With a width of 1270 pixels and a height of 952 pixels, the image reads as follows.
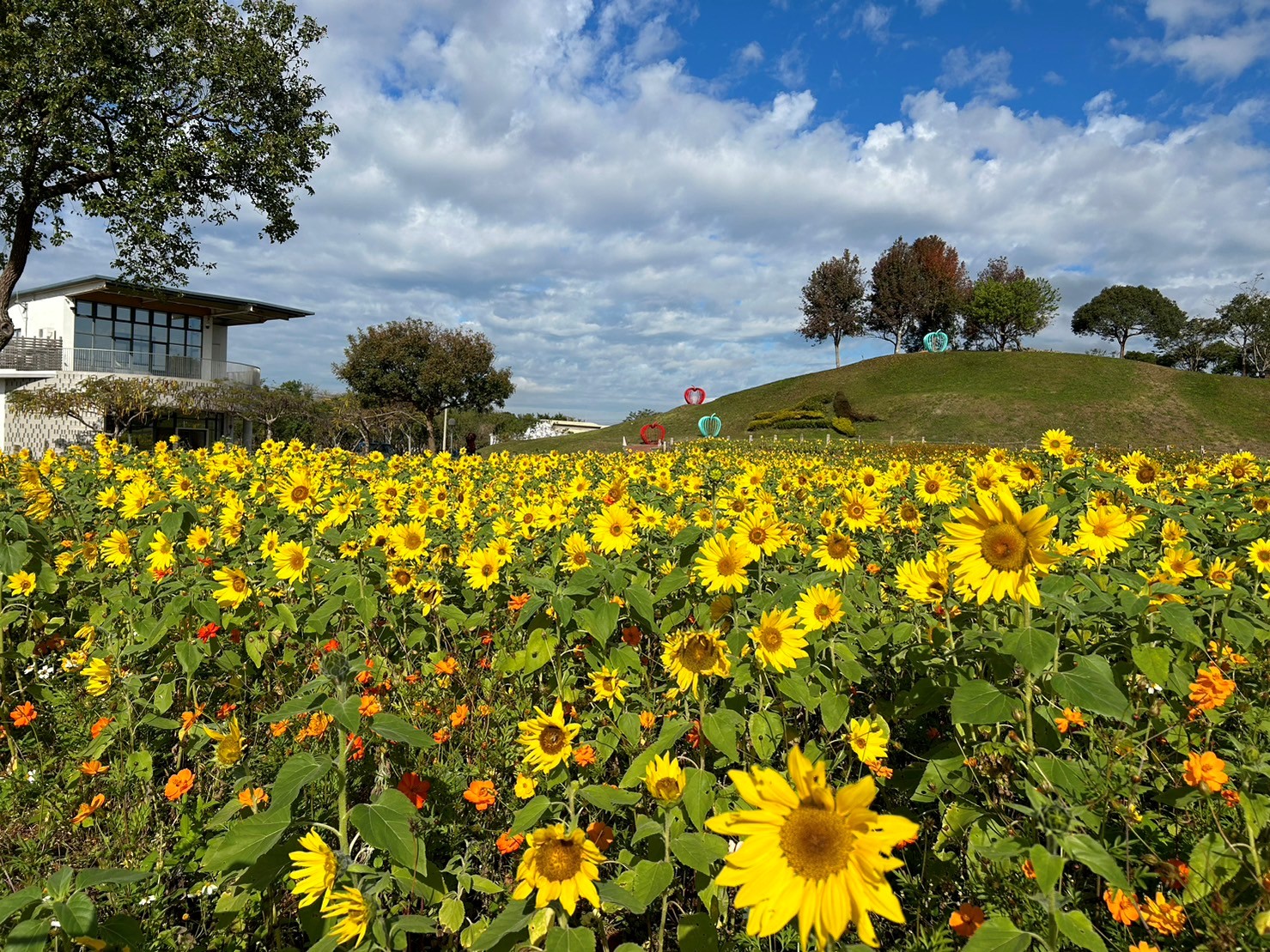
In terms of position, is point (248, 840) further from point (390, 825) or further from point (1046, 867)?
point (1046, 867)

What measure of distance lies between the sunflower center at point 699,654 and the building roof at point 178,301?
35.9 metres

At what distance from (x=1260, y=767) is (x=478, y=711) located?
106 inches

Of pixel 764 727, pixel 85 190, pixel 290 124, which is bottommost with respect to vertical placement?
pixel 764 727

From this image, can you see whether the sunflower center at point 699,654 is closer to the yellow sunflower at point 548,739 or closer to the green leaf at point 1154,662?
the yellow sunflower at point 548,739

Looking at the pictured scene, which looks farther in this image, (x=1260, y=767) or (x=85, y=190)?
(x=85, y=190)

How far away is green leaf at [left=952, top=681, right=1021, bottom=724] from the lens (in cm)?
157

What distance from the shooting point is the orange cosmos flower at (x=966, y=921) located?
1683mm

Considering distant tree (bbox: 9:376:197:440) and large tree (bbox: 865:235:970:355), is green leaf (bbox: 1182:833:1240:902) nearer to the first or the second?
distant tree (bbox: 9:376:197:440)

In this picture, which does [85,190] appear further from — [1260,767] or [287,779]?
[1260,767]

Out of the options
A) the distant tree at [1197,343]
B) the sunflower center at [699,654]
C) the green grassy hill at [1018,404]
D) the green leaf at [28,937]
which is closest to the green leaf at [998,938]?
the sunflower center at [699,654]

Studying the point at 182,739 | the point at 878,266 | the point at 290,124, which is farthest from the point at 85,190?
the point at 878,266

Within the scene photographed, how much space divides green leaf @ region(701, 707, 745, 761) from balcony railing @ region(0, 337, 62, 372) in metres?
40.4

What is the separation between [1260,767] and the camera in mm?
1729

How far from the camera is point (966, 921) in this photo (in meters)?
1.70
